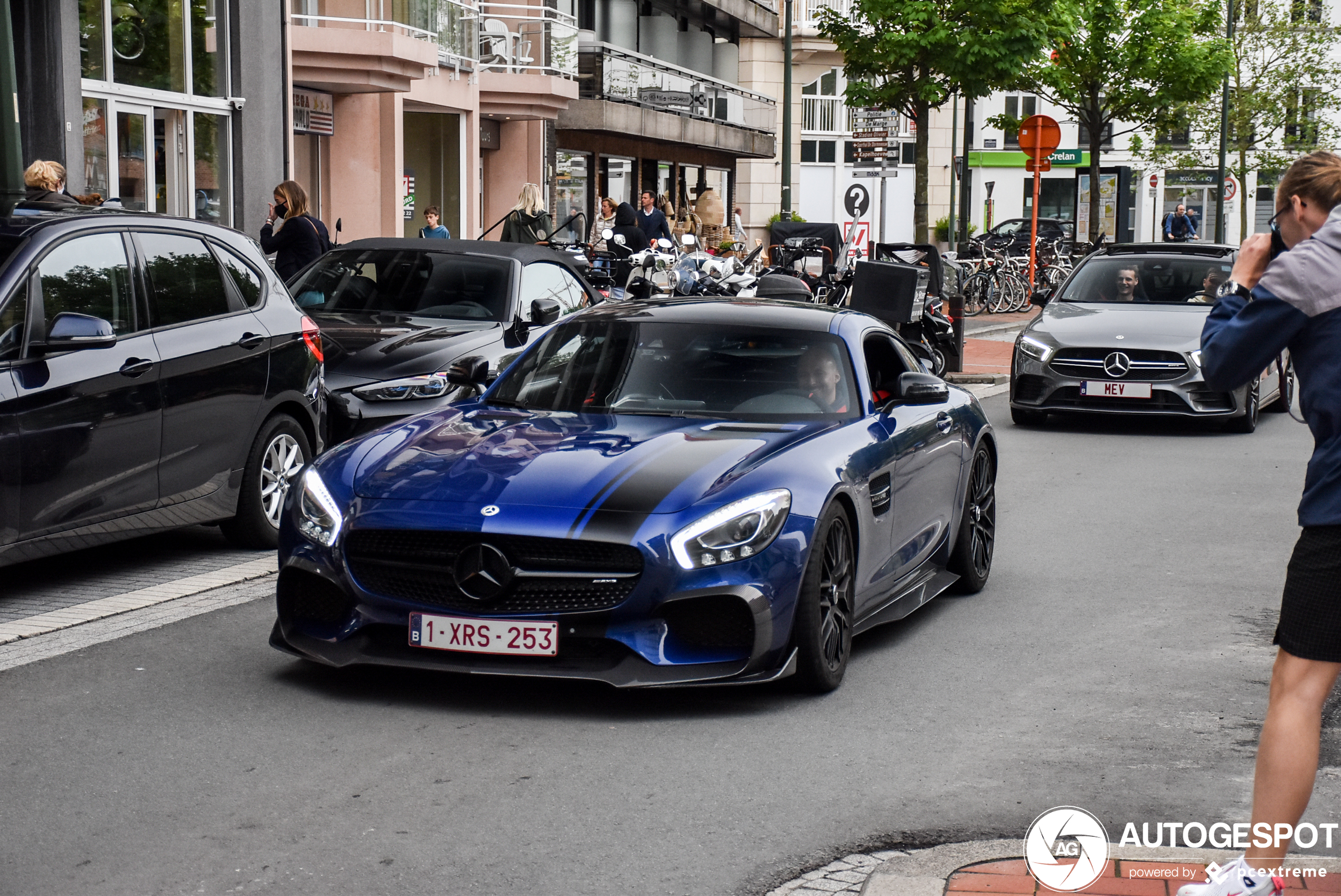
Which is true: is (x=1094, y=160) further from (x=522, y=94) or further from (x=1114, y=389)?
(x=1114, y=389)

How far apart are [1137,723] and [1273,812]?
6.42ft

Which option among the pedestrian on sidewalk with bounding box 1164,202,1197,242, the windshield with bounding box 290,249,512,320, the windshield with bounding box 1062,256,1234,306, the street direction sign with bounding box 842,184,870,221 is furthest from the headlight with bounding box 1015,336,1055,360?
the pedestrian on sidewalk with bounding box 1164,202,1197,242

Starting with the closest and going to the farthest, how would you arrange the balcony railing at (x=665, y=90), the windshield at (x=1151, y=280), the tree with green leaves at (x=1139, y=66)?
the windshield at (x=1151, y=280), the balcony railing at (x=665, y=90), the tree with green leaves at (x=1139, y=66)

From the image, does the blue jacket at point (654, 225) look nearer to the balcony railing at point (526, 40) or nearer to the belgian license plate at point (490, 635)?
the balcony railing at point (526, 40)

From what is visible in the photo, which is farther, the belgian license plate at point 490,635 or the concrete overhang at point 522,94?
the concrete overhang at point 522,94

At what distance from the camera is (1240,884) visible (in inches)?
151

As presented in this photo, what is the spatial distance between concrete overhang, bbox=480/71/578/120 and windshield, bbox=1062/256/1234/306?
17.3 m

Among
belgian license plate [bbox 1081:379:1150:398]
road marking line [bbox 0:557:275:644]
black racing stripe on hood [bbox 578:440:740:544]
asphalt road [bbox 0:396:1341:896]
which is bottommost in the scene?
road marking line [bbox 0:557:275:644]

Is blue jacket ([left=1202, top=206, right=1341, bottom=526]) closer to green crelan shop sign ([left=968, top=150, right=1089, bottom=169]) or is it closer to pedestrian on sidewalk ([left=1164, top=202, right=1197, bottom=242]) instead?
pedestrian on sidewalk ([left=1164, top=202, right=1197, bottom=242])

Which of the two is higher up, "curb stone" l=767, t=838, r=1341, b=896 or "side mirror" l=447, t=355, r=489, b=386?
"side mirror" l=447, t=355, r=489, b=386

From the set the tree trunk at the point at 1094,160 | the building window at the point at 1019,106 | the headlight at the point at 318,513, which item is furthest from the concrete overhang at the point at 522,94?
the building window at the point at 1019,106

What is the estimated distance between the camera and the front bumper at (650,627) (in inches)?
223

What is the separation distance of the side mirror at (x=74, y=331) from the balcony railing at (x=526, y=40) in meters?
24.1

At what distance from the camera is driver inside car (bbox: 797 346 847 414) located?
7043mm
